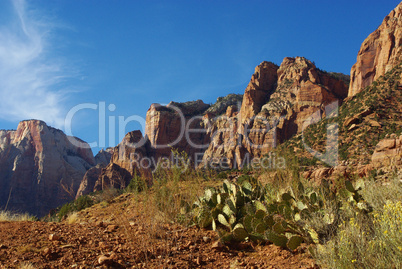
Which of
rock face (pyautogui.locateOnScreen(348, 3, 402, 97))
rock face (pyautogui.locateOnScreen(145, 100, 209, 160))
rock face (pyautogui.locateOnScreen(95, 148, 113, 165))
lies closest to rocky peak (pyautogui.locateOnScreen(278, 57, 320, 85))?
rock face (pyautogui.locateOnScreen(348, 3, 402, 97))

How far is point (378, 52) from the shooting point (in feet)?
184

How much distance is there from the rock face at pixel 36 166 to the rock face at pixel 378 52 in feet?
231

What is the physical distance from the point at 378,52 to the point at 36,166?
93035mm

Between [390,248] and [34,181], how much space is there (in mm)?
95222

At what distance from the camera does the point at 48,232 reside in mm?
5039

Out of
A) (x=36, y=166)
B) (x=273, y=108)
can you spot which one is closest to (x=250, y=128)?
(x=273, y=108)

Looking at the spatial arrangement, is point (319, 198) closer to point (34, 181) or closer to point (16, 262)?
point (16, 262)

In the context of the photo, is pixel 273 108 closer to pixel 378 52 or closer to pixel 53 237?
pixel 378 52

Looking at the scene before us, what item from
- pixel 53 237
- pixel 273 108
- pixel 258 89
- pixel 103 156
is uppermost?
pixel 258 89

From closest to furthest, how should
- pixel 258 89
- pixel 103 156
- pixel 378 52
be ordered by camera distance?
pixel 378 52, pixel 258 89, pixel 103 156

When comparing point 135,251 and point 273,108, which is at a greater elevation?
point 273,108

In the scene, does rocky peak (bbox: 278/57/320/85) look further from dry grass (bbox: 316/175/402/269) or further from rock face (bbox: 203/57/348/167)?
dry grass (bbox: 316/175/402/269)

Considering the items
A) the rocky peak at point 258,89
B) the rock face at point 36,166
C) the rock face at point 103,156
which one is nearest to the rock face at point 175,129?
the rocky peak at point 258,89

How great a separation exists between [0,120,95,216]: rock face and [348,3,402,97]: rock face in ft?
231
